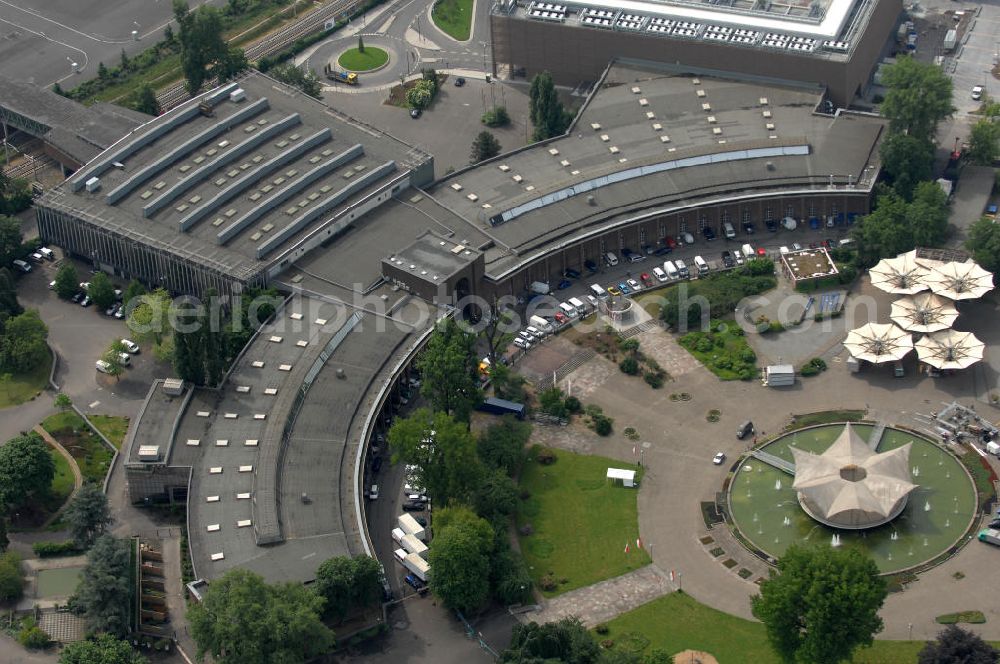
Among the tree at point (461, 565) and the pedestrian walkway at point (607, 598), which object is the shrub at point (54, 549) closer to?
the tree at point (461, 565)

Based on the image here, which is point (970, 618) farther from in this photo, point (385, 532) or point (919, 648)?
point (385, 532)

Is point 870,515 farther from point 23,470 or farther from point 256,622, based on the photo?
point 23,470

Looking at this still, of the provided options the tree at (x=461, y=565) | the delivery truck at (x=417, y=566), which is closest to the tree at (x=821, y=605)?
the tree at (x=461, y=565)

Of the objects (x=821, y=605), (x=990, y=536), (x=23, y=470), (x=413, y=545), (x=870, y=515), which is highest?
(x=821, y=605)

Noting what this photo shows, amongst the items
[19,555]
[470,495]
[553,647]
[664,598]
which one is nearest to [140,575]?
[19,555]

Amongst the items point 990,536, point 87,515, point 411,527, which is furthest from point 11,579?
point 990,536

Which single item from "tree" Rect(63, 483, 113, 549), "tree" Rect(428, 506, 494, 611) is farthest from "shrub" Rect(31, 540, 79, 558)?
"tree" Rect(428, 506, 494, 611)
